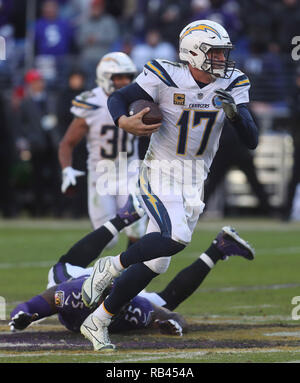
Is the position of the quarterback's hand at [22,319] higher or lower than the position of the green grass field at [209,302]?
higher

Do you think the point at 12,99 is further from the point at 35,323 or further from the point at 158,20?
the point at 35,323

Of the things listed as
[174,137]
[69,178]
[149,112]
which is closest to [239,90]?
[174,137]

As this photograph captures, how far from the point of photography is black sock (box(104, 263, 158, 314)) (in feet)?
16.5

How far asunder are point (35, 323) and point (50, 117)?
8.67m

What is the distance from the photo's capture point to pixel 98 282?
5.14 metres

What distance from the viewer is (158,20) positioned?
15.2 m

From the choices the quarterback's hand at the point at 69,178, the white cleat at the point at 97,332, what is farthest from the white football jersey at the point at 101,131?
the white cleat at the point at 97,332

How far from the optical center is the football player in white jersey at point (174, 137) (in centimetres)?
508

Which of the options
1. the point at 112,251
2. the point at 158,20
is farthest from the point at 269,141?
the point at 112,251

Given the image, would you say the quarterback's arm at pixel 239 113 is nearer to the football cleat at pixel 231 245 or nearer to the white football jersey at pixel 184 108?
the white football jersey at pixel 184 108

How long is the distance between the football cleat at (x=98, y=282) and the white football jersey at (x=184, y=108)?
26.3 inches

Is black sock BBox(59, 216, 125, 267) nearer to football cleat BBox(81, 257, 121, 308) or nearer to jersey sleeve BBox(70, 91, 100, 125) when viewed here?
football cleat BBox(81, 257, 121, 308)

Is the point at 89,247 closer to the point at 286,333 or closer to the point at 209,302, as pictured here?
the point at 209,302
